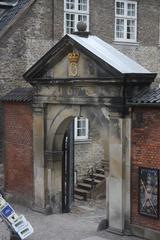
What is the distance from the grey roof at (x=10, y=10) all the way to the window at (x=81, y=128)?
4.96 metres

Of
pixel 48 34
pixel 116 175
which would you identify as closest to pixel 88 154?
pixel 48 34

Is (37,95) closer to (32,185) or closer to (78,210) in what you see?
(32,185)

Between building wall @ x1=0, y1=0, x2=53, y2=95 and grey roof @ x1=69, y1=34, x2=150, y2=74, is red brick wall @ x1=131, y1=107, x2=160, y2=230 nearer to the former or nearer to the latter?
grey roof @ x1=69, y1=34, x2=150, y2=74

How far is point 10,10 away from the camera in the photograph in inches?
868

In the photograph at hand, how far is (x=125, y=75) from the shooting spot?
47.6 ft

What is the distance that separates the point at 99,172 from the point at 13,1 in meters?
8.03

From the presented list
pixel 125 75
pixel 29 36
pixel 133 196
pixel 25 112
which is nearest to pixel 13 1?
pixel 29 36

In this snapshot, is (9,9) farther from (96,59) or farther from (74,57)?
(96,59)

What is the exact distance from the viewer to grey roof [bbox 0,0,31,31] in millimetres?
21062

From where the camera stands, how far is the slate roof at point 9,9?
21.0 meters

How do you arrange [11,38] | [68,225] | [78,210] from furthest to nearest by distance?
[11,38]
[78,210]
[68,225]

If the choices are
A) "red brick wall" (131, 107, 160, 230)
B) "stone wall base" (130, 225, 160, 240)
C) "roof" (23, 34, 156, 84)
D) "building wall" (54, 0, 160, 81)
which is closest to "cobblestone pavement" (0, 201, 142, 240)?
"stone wall base" (130, 225, 160, 240)

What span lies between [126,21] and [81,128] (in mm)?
5163

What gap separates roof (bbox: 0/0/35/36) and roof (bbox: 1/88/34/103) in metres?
2.64
